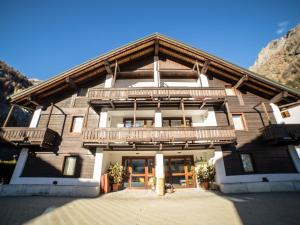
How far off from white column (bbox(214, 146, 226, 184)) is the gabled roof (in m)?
8.40

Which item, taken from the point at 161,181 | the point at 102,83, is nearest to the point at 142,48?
the point at 102,83

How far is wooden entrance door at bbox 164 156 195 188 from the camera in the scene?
1415cm

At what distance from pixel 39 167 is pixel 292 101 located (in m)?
25.3

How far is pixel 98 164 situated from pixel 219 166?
1020 centimetres

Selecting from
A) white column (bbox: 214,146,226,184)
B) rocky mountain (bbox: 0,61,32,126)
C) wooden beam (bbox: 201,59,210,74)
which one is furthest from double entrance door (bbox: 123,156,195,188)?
rocky mountain (bbox: 0,61,32,126)

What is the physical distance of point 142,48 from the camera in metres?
16.7

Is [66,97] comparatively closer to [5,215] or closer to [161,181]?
[5,215]

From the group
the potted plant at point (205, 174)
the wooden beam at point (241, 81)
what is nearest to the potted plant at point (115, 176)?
the potted plant at point (205, 174)

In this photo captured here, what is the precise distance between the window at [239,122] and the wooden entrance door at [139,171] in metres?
8.99

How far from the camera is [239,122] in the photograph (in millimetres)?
14602

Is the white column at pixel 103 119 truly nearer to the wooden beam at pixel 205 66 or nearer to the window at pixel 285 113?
the wooden beam at pixel 205 66

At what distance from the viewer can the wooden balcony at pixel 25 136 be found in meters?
12.0

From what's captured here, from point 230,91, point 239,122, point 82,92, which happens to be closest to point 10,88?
point 82,92

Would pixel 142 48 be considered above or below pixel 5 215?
above
